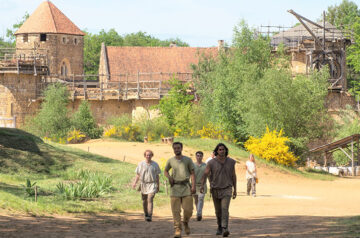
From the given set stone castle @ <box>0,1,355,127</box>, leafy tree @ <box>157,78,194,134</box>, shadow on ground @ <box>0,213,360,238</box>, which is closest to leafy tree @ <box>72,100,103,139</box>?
leafy tree @ <box>157,78,194,134</box>

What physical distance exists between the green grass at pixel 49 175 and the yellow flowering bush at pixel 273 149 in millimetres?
11153

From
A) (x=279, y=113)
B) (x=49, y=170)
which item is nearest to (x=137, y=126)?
(x=279, y=113)

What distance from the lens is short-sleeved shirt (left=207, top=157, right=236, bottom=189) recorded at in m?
13.7

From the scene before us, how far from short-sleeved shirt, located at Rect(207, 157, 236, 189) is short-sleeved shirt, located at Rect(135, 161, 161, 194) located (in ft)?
7.28

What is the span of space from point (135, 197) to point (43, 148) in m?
9.39

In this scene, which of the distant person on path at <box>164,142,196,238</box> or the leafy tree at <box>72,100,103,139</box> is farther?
the leafy tree at <box>72,100,103,139</box>

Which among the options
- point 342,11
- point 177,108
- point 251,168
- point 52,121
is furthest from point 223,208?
point 342,11

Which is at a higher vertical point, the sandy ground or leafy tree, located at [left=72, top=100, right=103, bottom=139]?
leafy tree, located at [left=72, top=100, right=103, bottom=139]

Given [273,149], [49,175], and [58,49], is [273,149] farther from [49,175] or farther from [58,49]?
[58,49]

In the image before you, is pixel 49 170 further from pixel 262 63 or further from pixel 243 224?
pixel 262 63

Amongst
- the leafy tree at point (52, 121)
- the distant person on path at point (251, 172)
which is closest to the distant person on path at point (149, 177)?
the distant person on path at point (251, 172)

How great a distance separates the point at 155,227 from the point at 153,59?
5063 cm

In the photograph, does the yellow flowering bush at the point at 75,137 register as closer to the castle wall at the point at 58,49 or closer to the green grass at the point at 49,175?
the green grass at the point at 49,175

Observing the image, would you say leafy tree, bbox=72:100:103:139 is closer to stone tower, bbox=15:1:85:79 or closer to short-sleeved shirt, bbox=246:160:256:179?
stone tower, bbox=15:1:85:79
